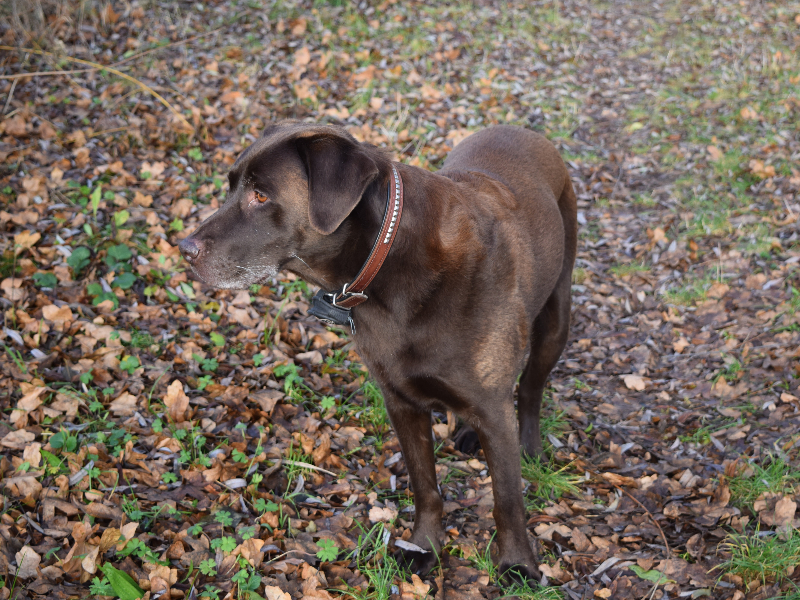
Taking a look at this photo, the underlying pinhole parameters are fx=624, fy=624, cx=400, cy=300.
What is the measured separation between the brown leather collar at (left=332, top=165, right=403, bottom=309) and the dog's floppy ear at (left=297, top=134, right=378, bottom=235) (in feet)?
0.48

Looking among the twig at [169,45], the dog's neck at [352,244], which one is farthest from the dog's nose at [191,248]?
the twig at [169,45]

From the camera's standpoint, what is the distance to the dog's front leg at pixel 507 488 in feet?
9.50

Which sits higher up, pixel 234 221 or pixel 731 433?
pixel 234 221

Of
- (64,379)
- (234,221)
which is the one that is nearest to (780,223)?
(234,221)

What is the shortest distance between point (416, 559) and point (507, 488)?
0.62 meters

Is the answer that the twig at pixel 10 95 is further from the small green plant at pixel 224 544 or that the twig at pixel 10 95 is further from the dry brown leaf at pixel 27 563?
the small green plant at pixel 224 544

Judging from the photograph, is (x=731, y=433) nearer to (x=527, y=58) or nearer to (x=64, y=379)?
(x=64, y=379)

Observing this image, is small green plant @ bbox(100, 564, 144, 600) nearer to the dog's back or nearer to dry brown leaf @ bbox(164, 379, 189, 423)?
dry brown leaf @ bbox(164, 379, 189, 423)

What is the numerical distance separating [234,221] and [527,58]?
763 cm

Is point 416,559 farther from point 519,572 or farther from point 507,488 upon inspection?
point 507,488

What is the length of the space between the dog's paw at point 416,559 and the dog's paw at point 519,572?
34cm

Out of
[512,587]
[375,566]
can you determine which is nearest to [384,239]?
[375,566]

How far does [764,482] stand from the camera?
10.9ft

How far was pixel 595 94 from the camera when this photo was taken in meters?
8.62
